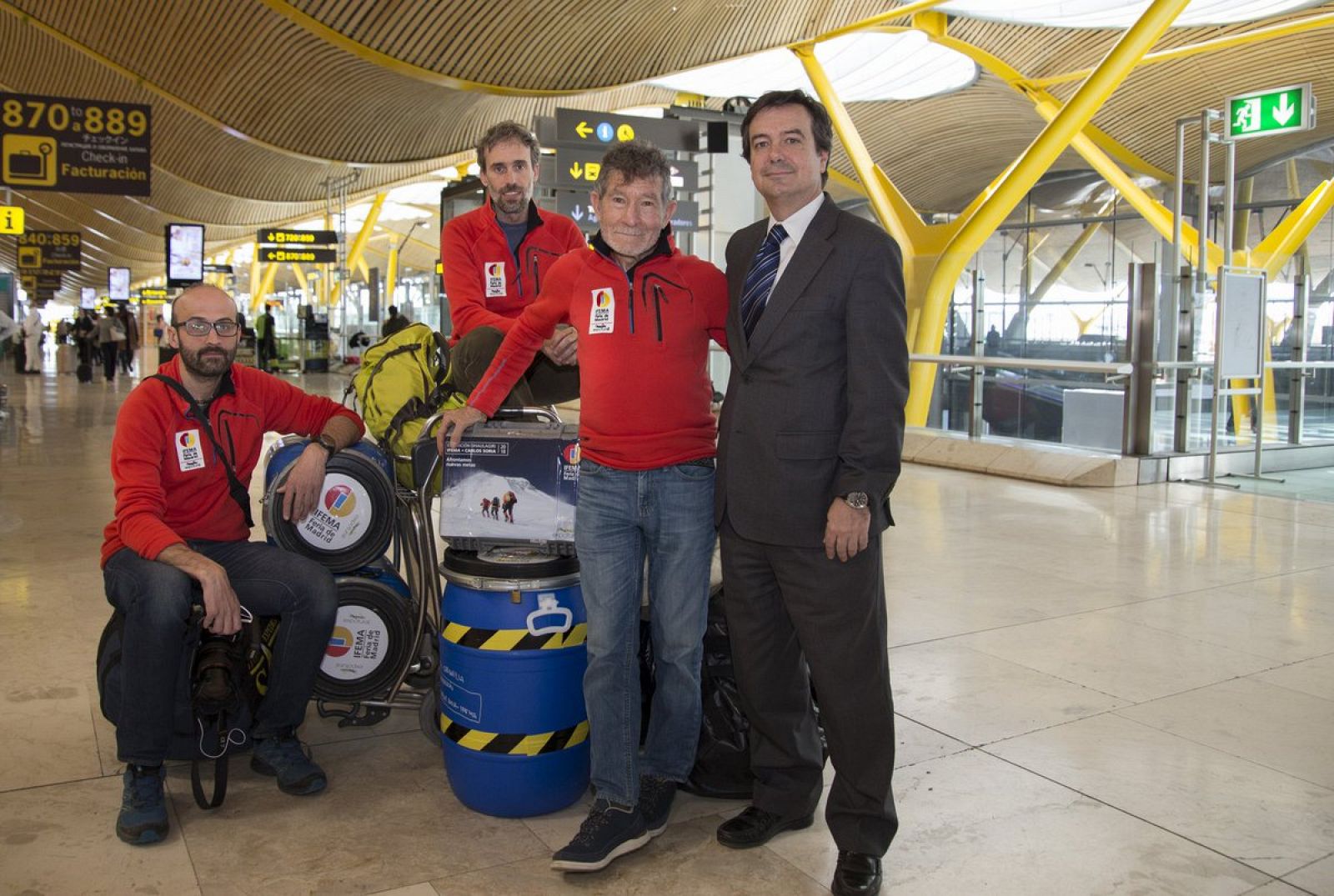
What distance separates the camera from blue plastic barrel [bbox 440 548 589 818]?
319 centimetres

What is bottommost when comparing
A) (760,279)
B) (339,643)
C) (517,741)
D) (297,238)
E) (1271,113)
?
(517,741)

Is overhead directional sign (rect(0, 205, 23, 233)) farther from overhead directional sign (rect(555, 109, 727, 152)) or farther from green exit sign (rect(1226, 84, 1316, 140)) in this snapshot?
green exit sign (rect(1226, 84, 1316, 140))

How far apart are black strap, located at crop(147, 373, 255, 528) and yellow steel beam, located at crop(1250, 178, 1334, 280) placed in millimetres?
20395

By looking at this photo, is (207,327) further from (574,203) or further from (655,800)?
(574,203)

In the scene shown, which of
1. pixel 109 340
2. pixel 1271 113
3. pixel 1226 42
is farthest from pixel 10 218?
pixel 1271 113

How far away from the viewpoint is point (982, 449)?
1161cm

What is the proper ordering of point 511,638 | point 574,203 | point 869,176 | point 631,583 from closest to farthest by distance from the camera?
1. point 631,583
2. point 511,638
3. point 574,203
4. point 869,176

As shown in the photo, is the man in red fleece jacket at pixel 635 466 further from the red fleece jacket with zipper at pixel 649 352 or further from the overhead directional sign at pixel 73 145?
the overhead directional sign at pixel 73 145

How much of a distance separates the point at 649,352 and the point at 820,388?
47cm

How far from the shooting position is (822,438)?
279cm

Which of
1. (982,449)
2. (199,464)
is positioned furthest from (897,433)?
(982,449)

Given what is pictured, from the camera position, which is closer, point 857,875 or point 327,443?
point 857,875

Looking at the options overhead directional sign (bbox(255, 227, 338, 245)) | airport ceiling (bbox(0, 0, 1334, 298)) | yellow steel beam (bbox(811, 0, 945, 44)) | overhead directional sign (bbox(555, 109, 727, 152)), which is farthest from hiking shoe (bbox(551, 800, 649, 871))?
overhead directional sign (bbox(255, 227, 338, 245))

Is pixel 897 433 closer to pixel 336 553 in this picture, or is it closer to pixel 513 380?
pixel 513 380
